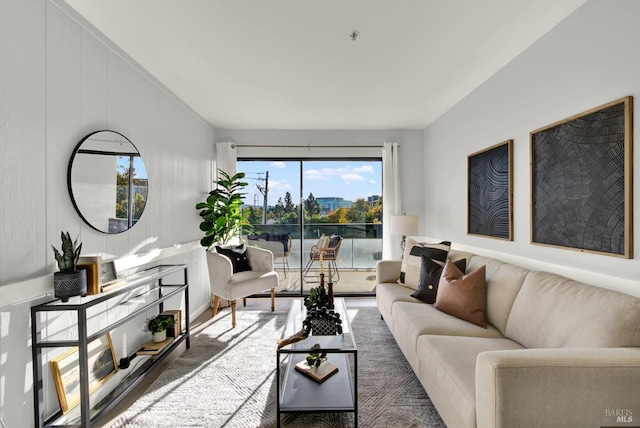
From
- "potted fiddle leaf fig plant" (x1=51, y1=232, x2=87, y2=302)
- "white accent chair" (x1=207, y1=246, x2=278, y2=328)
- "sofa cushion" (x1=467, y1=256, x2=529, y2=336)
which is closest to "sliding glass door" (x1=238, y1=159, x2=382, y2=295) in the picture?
"white accent chair" (x1=207, y1=246, x2=278, y2=328)

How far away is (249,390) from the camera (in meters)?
2.27

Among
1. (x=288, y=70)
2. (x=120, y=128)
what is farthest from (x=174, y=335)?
(x=288, y=70)

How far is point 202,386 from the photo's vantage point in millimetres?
2320

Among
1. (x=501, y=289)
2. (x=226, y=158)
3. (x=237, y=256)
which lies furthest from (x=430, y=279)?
(x=226, y=158)

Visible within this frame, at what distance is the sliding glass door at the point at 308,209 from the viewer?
4691 mm

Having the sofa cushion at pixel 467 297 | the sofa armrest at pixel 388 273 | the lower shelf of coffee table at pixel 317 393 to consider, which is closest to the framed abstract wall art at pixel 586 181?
the sofa cushion at pixel 467 297

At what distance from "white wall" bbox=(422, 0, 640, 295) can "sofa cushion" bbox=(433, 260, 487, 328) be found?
0.46m

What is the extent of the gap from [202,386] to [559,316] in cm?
249

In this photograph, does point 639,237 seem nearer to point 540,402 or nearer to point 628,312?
point 628,312

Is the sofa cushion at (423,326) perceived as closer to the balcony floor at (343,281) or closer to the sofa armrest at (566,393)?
the sofa armrest at (566,393)

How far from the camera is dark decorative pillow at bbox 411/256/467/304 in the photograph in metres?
2.69

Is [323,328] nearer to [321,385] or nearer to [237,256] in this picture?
[321,385]

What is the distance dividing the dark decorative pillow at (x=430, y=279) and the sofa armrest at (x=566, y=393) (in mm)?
1454

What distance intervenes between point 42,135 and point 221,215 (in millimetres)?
2317
